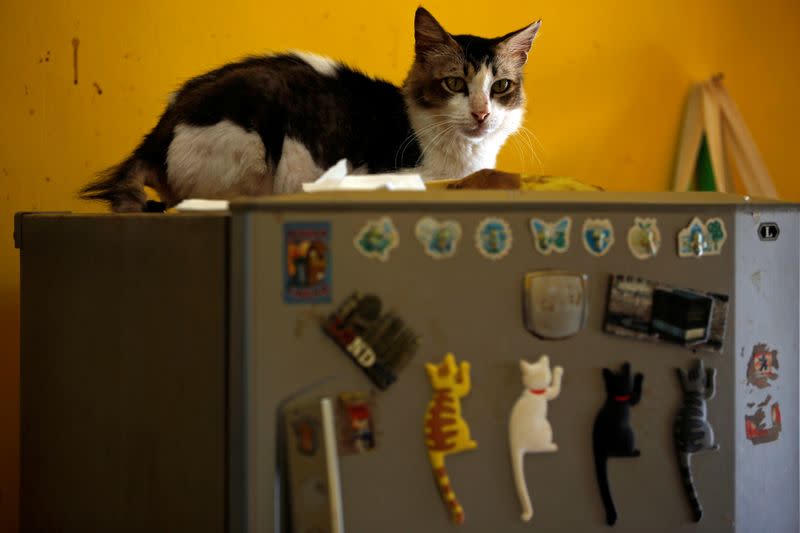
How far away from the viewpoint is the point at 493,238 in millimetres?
710

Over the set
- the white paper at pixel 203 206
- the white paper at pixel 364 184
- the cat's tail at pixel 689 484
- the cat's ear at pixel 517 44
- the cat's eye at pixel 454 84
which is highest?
the cat's ear at pixel 517 44

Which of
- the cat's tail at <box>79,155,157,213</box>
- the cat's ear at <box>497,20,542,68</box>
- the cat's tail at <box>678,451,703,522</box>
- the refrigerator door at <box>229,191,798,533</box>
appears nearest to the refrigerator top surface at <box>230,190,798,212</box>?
the refrigerator door at <box>229,191,798,533</box>

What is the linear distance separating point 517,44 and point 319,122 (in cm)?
36

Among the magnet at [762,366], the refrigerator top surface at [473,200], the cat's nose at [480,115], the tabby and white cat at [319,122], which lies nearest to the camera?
the refrigerator top surface at [473,200]

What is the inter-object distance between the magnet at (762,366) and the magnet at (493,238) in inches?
11.5

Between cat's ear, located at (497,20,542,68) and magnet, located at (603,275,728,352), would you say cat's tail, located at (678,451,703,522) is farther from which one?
cat's ear, located at (497,20,542,68)

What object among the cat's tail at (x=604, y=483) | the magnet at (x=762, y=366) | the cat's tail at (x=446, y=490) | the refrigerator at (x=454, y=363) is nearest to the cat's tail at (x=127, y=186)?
the refrigerator at (x=454, y=363)

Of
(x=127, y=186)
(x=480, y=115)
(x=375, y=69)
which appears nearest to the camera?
(x=127, y=186)

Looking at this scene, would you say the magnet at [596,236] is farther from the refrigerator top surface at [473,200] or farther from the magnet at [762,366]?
the magnet at [762,366]

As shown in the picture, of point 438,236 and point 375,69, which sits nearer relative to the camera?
point 438,236

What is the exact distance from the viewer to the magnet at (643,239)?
2.42 ft

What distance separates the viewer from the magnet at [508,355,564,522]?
0.72 metres

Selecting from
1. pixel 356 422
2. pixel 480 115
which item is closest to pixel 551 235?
pixel 356 422

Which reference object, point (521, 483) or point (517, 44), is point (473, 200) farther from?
point (517, 44)
